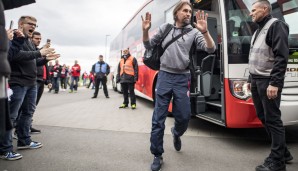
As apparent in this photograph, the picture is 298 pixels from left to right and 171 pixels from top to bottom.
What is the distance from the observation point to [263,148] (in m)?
4.15

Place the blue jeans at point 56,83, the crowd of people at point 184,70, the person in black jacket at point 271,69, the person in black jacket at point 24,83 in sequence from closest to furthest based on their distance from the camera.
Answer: the person in black jacket at point 271,69
the crowd of people at point 184,70
the person in black jacket at point 24,83
the blue jeans at point 56,83

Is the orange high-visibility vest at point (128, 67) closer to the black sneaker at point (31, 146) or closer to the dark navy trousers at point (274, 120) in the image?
the black sneaker at point (31, 146)

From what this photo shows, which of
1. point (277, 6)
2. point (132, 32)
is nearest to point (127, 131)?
point (277, 6)

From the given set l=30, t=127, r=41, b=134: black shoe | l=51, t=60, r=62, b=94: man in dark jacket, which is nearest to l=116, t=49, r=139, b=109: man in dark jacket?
l=30, t=127, r=41, b=134: black shoe

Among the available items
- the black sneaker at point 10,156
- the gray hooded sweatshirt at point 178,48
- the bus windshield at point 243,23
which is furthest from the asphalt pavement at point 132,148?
the bus windshield at point 243,23

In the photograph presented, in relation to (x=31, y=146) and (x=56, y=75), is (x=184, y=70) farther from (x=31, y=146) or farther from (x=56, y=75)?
(x=56, y=75)

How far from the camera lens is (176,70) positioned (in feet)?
10.9

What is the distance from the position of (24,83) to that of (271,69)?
305cm

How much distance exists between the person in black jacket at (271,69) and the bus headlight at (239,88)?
0.72m

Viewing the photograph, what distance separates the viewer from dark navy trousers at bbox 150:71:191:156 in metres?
3.25

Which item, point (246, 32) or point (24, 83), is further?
point (246, 32)

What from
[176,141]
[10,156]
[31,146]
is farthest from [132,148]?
[10,156]

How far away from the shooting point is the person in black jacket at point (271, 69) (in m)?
2.94

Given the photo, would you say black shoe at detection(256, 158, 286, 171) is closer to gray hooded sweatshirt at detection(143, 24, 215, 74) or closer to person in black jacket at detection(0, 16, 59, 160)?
gray hooded sweatshirt at detection(143, 24, 215, 74)
